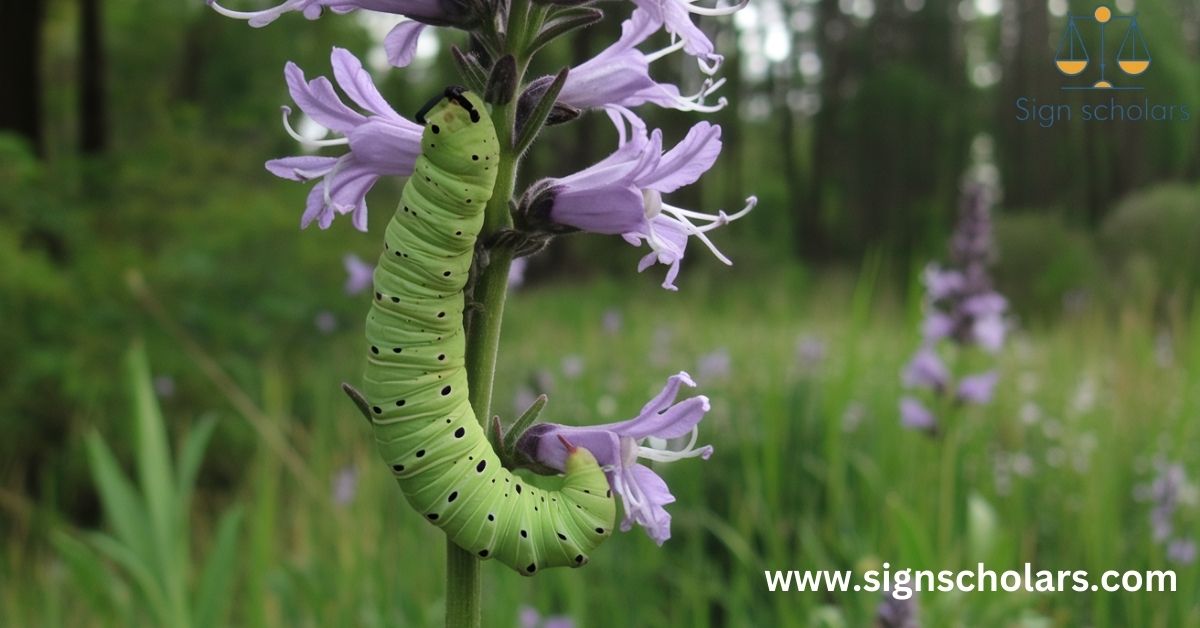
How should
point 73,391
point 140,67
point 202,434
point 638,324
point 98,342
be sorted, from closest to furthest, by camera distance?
point 202,434, point 73,391, point 98,342, point 638,324, point 140,67

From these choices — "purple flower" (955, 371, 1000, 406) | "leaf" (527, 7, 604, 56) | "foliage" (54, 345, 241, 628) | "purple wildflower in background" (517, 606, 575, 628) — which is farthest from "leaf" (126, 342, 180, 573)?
"purple flower" (955, 371, 1000, 406)

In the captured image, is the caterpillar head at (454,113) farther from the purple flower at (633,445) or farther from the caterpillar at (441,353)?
the purple flower at (633,445)

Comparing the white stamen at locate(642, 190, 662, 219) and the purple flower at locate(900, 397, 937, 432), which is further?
the purple flower at locate(900, 397, 937, 432)

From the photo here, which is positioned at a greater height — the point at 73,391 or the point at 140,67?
the point at 140,67

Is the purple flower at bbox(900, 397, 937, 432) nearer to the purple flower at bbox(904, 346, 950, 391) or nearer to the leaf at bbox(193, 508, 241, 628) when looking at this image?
the purple flower at bbox(904, 346, 950, 391)

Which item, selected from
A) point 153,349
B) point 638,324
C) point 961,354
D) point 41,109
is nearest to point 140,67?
point 41,109

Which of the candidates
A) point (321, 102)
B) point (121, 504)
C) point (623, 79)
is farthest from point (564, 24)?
point (121, 504)

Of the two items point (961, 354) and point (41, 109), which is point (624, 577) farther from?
point (41, 109)
